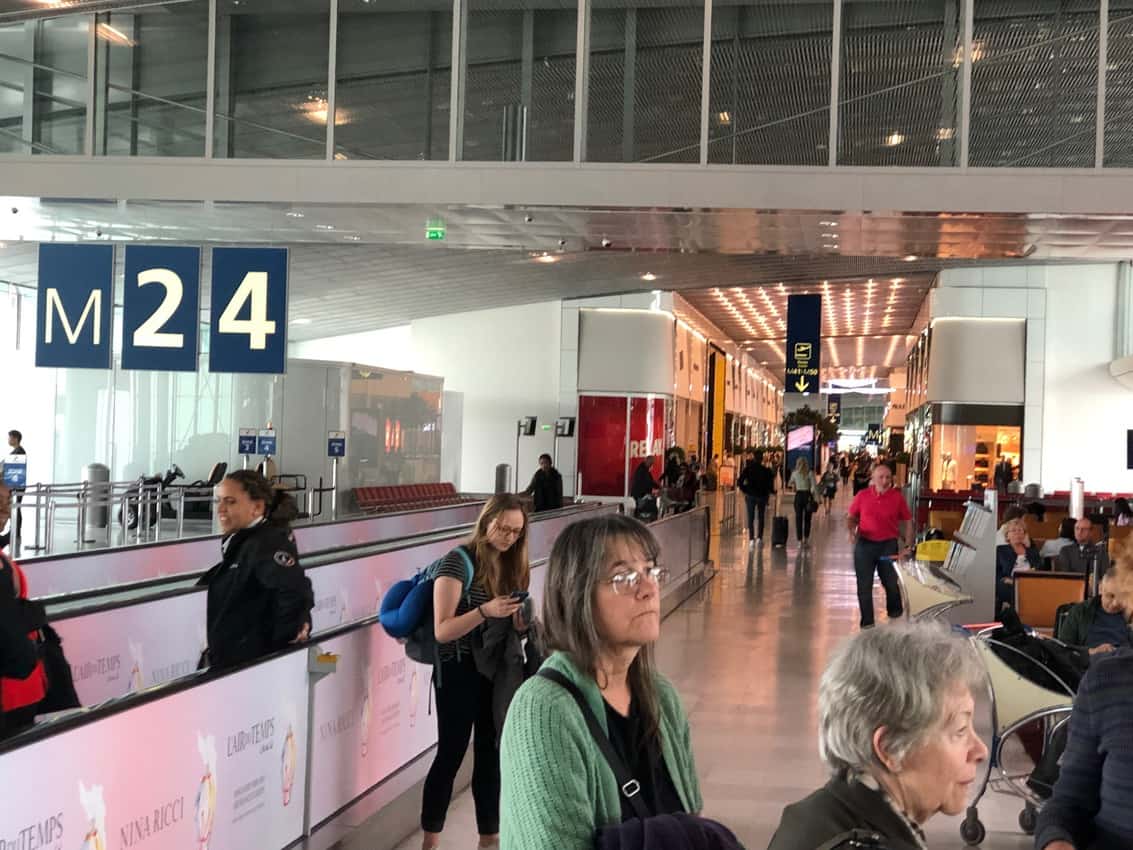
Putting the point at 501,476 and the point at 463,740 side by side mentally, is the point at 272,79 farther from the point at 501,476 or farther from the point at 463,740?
the point at 501,476

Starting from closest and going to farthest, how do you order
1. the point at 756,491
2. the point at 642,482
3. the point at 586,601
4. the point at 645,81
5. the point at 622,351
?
the point at 586,601
the point at 645,81
the point at 642,482
the point at 756,491
the point at 622,351

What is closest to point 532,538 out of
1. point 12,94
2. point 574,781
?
point 12,94

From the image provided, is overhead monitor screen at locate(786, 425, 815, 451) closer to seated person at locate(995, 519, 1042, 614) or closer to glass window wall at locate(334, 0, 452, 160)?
glass window wall at locate(334, 0, 452, 160)

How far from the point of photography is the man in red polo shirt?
475 inches

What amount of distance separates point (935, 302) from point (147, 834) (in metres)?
28.2

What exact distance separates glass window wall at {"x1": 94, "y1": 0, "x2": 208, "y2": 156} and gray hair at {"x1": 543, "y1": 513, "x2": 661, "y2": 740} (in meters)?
14.0

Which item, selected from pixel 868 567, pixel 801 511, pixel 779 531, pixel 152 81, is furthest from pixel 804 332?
pixel 868 567

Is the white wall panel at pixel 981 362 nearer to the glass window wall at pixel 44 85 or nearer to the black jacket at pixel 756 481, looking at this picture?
the black jacket at pixel 756 481

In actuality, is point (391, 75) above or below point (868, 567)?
above

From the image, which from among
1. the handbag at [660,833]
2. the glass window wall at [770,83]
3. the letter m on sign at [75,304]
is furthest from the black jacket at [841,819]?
the glass window wall at [770,83]

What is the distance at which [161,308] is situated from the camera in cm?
1077

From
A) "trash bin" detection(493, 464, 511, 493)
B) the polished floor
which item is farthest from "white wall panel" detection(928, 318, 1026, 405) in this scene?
the polished floor

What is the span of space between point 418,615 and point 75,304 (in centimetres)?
713

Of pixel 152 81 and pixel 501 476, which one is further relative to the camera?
pixel 501 476
